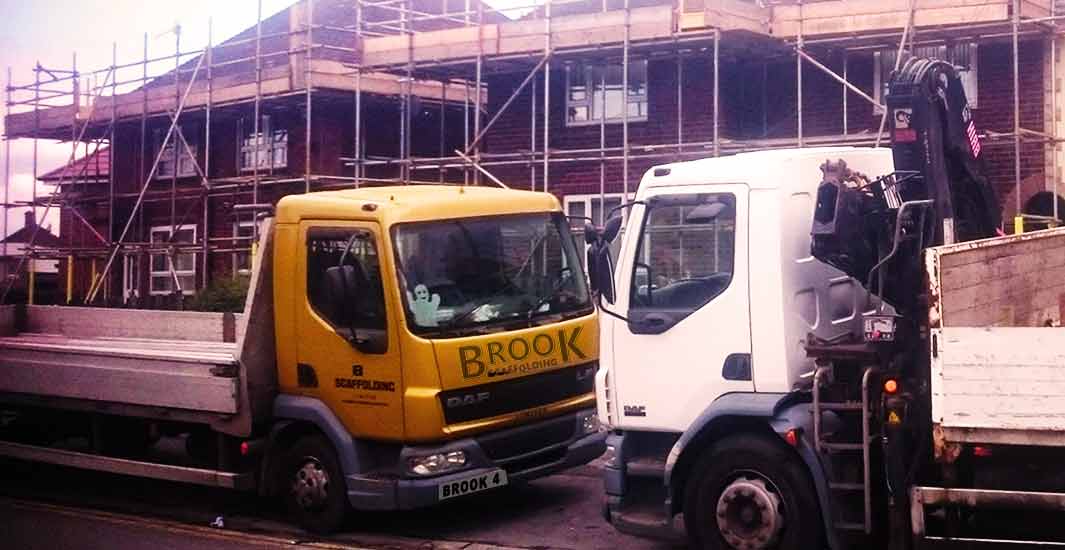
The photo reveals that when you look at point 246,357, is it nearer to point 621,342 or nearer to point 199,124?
point 621,342

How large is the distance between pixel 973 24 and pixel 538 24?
6485 millimetres

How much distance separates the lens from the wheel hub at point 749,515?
7414mm

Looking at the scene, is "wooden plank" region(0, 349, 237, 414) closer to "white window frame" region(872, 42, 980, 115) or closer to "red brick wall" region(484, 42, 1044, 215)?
"red brick wall" region(484, 42, 1044, 215)

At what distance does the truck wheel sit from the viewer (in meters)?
9.52

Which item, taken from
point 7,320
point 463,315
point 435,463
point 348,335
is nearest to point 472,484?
point 435,463

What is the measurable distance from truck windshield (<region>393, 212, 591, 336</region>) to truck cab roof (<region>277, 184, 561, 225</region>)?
0.24ft

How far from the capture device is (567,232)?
1031 centimetres

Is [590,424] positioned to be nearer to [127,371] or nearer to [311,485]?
[311,485]

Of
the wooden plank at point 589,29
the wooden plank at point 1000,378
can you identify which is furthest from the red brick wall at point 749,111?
the wooden plank at point 1000,378

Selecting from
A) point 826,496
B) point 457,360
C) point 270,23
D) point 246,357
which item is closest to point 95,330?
point 246,357

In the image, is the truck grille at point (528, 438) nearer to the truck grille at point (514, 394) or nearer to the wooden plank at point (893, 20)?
the truck grille at point (514, 394)

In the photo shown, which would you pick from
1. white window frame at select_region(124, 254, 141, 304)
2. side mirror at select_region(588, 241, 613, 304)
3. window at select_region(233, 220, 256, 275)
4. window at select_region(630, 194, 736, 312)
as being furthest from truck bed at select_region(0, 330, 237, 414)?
white window frame at select_region(124, 254, 141, 304)

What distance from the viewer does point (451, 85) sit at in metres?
25.0

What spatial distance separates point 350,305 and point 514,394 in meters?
1.43
